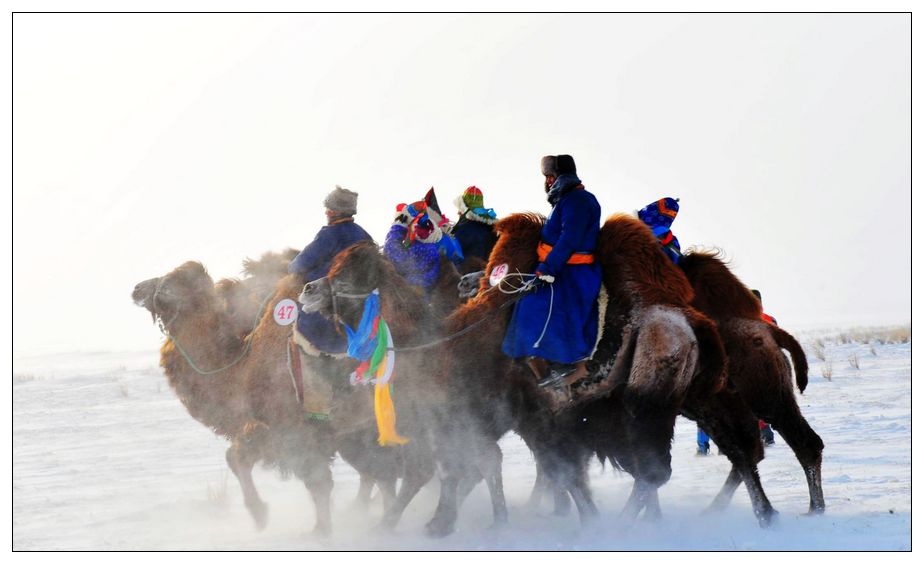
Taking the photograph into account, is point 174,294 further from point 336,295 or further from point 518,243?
point 518,243

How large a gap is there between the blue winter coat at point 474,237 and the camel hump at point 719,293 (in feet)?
6.49

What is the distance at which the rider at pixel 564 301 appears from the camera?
23.6ft

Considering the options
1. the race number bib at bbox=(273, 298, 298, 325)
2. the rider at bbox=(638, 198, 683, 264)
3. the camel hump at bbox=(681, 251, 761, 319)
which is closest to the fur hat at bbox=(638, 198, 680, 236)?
the rider at bbox=(638, 198, 683, 264)

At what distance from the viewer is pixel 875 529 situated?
671cm

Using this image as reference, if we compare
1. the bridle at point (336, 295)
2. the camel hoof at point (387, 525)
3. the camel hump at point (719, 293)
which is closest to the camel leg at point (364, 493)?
the camel hoof at point (387, 525)

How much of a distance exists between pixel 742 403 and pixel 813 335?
18676 millimetres

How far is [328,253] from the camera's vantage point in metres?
8.23

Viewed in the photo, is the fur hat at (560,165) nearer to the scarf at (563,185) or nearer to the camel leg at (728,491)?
the scarf at (563,185)

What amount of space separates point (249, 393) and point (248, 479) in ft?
2.28

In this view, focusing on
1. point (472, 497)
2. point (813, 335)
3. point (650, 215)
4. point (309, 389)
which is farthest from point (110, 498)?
point (813, 335)

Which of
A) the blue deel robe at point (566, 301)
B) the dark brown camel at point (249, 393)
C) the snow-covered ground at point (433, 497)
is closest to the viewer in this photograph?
the snow-covered ground at point (433, 497)

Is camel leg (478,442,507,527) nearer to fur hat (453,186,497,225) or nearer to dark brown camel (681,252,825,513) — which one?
dark brown camel (681,252,825,513)

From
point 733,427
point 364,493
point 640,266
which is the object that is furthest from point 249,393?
point 733,427

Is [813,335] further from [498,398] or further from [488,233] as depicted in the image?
[498,398]
